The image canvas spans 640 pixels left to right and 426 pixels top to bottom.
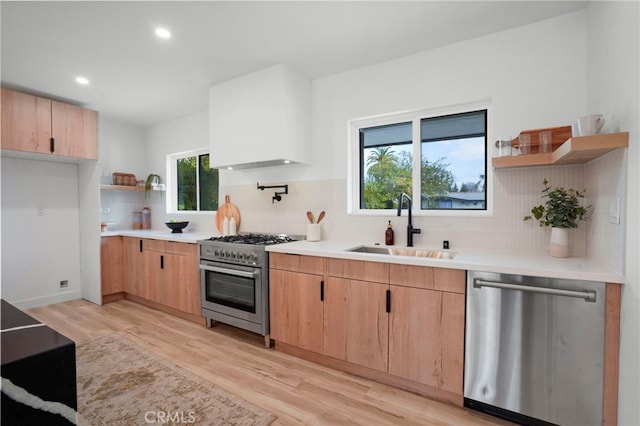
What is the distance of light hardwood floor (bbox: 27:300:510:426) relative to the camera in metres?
1.79

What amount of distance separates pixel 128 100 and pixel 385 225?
3.37 metres

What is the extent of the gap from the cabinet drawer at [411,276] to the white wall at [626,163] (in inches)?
35.1

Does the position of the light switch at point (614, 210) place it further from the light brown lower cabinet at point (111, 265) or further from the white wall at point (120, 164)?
the white wall at point (120, 164)

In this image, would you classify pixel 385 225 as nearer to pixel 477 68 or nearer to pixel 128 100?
pixel 477 68

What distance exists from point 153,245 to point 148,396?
200 centimetres

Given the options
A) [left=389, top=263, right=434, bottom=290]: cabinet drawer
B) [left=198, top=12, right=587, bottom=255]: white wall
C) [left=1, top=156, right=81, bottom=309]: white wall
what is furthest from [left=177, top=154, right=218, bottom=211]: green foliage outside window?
[left=389, top=263, right=434, bottom=290]: cabinet drawer

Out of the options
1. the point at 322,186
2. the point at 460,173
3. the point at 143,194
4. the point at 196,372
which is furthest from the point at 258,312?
the point at 143,194

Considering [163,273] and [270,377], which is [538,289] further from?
[163,273]

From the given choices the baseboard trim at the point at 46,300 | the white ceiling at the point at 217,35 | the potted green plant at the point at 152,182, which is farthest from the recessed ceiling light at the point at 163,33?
the baseboard trim at the point at 46,300

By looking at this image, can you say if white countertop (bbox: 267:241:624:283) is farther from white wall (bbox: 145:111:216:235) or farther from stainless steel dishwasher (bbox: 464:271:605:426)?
white wall (bbox: 145:111:216:235)

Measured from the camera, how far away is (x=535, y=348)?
5.37 feet

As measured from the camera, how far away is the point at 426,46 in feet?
7.97

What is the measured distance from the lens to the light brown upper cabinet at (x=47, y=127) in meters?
3.12

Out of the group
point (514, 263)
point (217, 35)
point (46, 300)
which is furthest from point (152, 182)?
A: point (514, 263)
